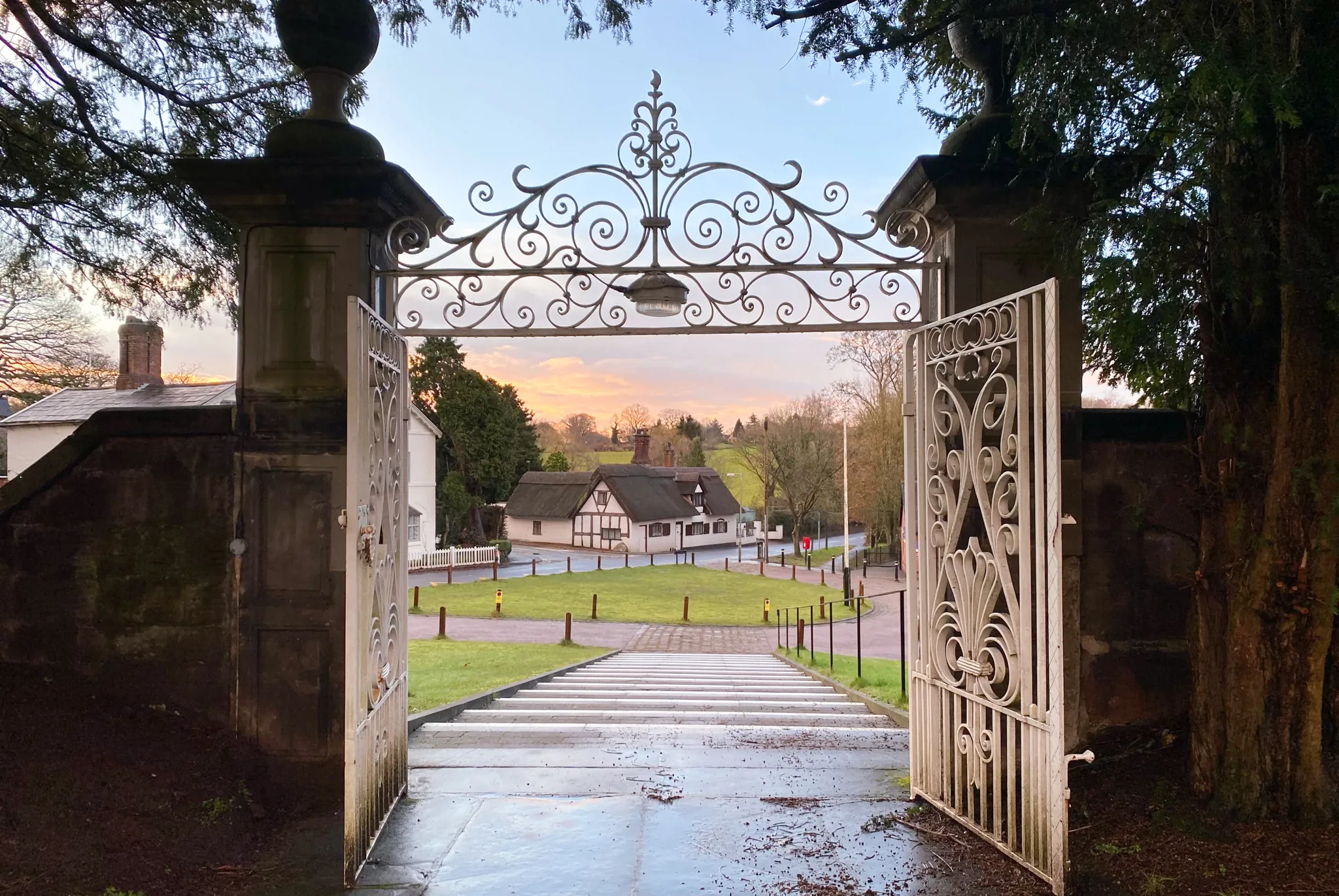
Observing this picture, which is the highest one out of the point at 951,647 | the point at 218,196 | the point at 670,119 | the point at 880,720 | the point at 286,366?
the point at 670,119

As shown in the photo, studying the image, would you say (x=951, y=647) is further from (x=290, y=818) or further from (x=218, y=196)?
(x=218, y=196)

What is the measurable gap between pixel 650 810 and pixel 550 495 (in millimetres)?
38241

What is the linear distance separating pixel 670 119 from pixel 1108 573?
2.97m

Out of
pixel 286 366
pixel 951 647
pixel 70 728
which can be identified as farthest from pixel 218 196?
pixel 951 647

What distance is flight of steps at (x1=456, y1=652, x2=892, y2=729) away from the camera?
5.98 m

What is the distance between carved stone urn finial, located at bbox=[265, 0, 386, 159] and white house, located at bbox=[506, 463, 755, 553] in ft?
116

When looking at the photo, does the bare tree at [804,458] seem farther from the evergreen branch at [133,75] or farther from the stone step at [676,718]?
the evergreen branch at [133,75]

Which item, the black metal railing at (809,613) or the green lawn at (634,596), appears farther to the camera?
the green lawn at (634,596)

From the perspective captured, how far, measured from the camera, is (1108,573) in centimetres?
373

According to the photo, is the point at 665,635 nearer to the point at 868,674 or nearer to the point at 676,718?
the point at 868,674

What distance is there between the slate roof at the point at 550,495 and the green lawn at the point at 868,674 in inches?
1085

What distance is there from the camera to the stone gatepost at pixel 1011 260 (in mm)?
3625

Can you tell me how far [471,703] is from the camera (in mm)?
6750

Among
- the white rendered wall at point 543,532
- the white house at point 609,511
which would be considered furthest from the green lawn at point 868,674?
the white rendered wall at point 543,532
